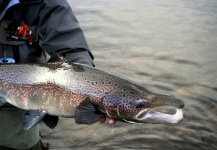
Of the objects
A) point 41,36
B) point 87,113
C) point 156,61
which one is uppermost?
point 41,36

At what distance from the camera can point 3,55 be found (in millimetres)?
2934

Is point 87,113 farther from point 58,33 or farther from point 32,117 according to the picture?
point 58,33

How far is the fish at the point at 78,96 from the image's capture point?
213 cm

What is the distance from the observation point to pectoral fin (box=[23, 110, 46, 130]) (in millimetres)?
2330

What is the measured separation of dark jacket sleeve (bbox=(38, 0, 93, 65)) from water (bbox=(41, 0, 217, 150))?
4.01ft

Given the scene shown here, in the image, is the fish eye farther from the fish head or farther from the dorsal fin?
the dorsal fin

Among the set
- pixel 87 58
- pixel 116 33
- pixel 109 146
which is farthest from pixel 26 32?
pixel 116 33

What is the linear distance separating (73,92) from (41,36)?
31.8 inches

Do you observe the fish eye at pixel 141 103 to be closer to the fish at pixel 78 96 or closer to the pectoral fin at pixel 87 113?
the fish at pixel 78 96

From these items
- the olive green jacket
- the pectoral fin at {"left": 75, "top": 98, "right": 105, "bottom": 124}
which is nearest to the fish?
the pectoral fin at {"left": 75, "top": 98, "right": 105, "bottom": 124}

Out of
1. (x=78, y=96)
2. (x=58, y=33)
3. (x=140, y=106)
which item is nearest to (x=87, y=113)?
(x=78, y=96)

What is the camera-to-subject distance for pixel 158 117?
6.84ft

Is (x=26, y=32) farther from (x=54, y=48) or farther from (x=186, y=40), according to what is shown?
(x=186, y=40)

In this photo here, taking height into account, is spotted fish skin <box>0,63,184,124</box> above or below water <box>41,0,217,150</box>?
above
